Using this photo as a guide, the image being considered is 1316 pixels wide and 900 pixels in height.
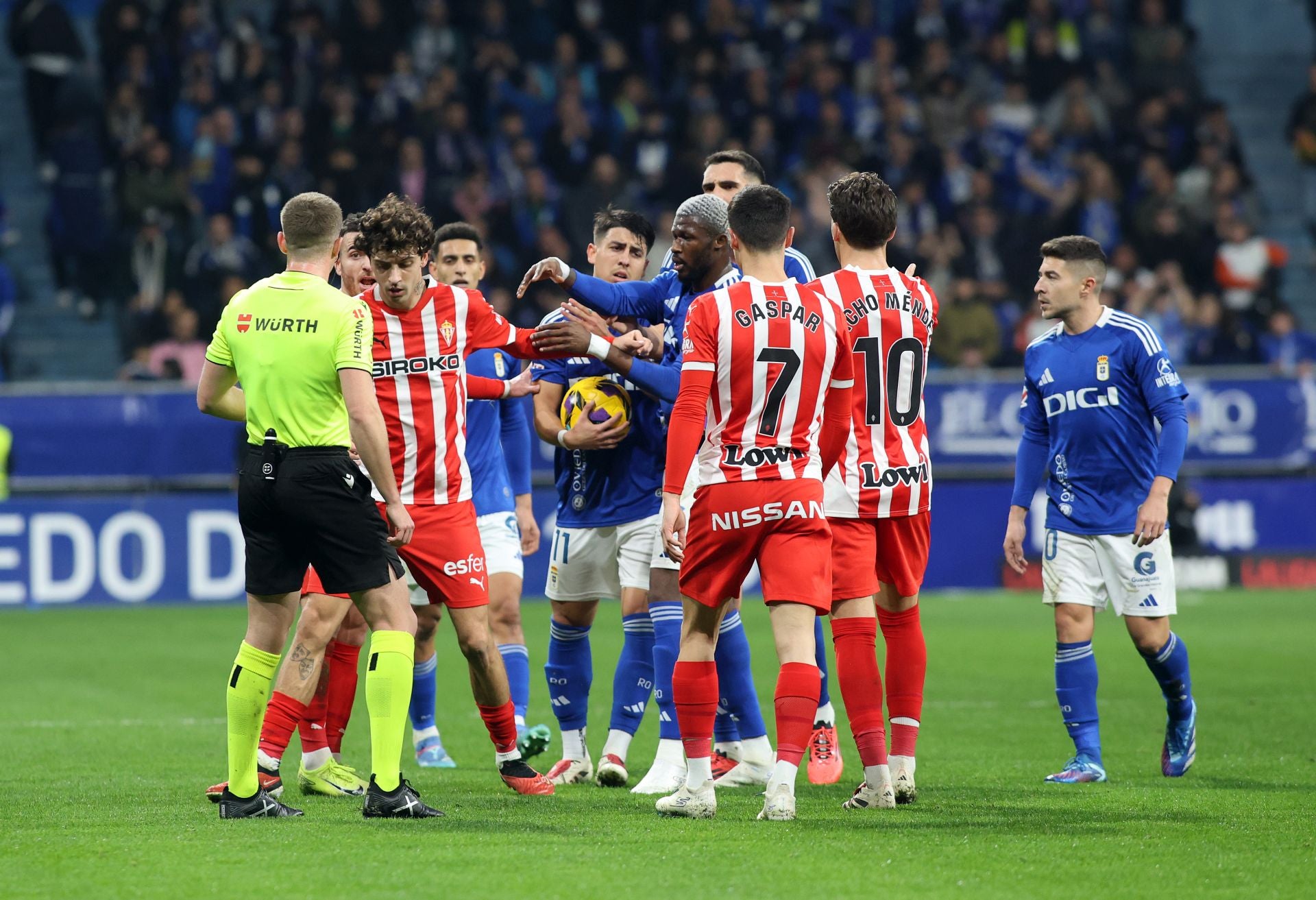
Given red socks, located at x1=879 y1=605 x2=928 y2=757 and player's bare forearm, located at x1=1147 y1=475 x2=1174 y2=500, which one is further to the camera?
player's bare forearm, located at x1=1147 y1=475 x2=1174 y2=500

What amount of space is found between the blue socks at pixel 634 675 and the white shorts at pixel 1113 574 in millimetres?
1764

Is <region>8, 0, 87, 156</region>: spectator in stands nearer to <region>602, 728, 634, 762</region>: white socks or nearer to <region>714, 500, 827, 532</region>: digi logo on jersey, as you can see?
<region>602, 728, 634, 762</region>: white socks

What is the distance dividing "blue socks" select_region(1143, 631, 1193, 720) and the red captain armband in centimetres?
309

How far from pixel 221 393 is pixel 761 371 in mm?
2033

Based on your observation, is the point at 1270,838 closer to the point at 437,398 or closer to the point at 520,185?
the point at 437,398

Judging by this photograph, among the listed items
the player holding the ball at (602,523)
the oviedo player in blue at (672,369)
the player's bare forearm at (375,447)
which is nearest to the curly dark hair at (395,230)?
the oviedo player in blue at (672,369)

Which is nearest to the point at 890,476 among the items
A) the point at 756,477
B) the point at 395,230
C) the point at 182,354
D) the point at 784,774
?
the point at 756,477

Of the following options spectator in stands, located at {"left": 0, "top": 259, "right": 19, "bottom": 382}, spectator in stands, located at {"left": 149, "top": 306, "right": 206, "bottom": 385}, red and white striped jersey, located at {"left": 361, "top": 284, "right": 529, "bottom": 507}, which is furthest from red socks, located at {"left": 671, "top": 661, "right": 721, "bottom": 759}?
spectator in stands, located at {"left": 0, "top": 259, "right": 19, "bottom": 382}

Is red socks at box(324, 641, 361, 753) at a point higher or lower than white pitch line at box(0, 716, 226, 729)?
higher

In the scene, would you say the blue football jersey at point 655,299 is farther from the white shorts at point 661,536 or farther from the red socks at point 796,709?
the red socks at point 796,709

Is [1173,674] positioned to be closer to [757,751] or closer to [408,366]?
[757,751]

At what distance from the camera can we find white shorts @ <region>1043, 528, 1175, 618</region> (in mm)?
7441

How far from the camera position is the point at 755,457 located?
6.01 m

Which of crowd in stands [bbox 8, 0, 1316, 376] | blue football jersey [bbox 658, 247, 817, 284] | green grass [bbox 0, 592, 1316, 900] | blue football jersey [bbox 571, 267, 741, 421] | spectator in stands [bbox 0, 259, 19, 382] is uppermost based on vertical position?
crowd in stands [bbox 8, 0, 1316, 376]
